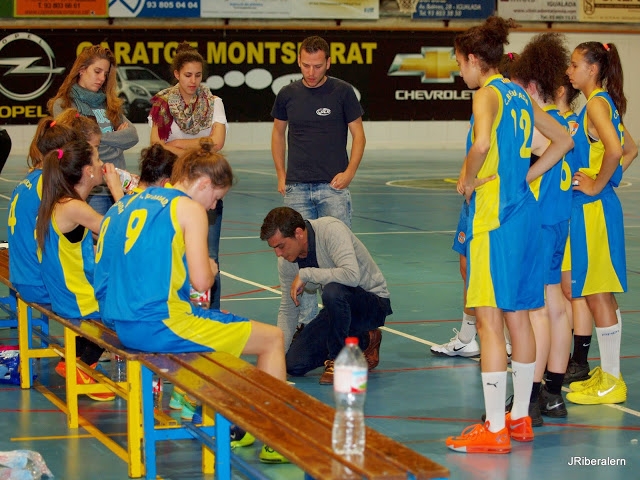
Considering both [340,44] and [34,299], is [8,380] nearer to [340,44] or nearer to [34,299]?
[34,299]

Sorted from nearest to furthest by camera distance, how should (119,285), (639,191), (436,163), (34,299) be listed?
1. (119,285)
2. (34,299)
3. (639,191)
4. (436,163)

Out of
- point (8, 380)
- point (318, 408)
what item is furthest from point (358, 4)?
point (318, 408)

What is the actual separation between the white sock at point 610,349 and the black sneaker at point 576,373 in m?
0.35

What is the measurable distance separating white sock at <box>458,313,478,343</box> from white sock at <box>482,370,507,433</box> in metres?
1.85

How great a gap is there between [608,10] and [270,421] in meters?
27.3

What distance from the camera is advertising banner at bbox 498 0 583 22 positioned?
28188 millimetres

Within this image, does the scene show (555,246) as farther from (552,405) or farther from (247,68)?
(247,68)

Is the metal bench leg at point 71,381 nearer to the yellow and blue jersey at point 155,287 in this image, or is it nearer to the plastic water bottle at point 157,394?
the plastic water bottle at point 157,394

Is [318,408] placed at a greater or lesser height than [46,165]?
lesser

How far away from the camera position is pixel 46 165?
18.0ft

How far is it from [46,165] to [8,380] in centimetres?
144

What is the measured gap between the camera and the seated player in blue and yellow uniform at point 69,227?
544cm

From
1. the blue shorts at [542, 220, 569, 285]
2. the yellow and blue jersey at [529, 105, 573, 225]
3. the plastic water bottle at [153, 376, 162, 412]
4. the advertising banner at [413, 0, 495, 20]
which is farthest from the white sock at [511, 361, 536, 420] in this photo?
the advertising banner at [413, 0, 495, 20]

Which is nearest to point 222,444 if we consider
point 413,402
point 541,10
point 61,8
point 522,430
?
point 522,430
